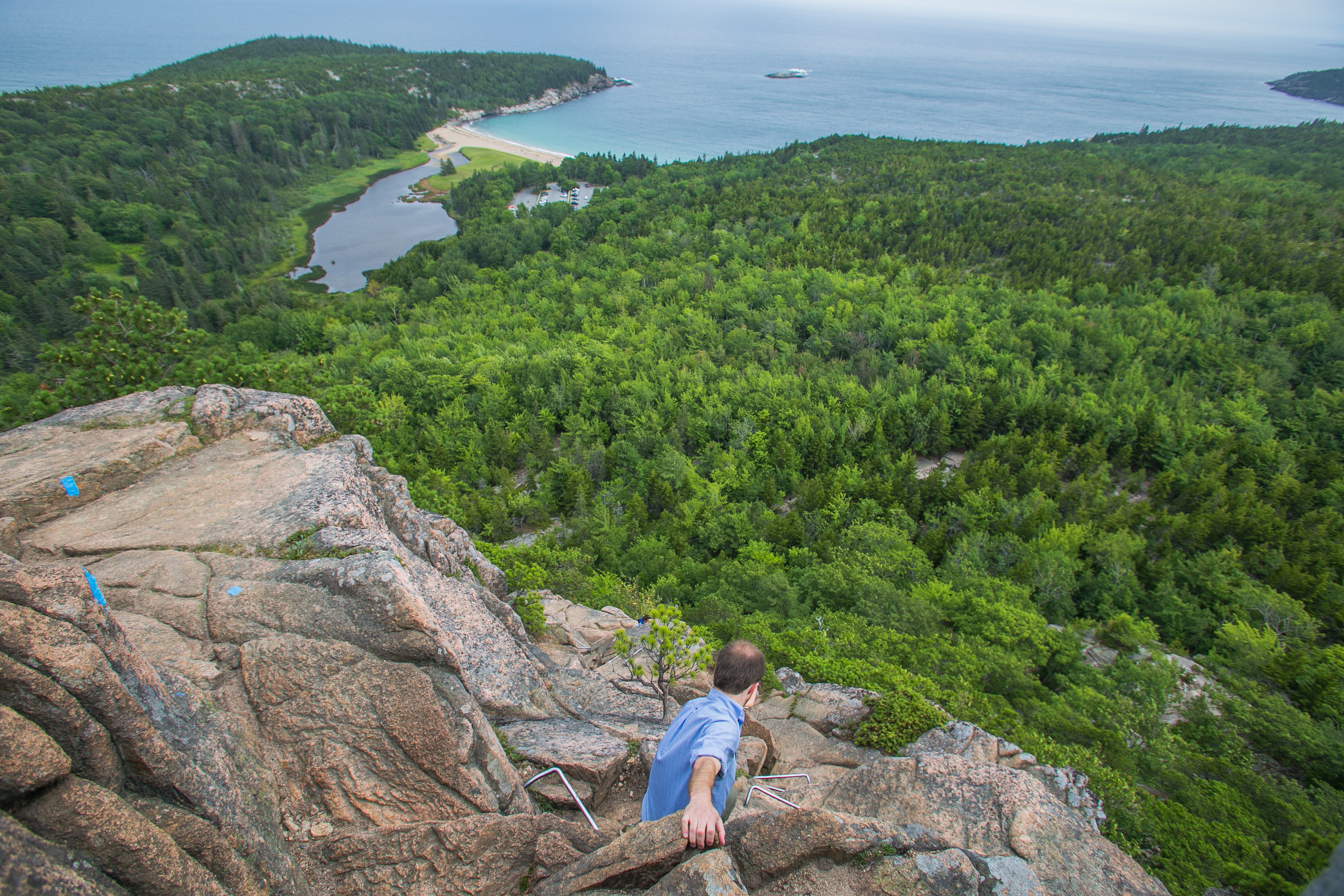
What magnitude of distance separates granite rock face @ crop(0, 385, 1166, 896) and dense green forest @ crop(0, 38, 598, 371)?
168 feet

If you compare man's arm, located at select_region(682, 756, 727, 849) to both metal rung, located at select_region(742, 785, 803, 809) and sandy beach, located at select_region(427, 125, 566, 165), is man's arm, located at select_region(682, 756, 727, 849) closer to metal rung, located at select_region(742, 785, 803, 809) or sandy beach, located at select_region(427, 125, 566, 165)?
metal rung, located at select_region(742, 785, 803, 809)

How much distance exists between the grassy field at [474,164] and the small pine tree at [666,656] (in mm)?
111325

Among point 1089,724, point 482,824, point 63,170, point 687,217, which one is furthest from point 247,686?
point 63,170

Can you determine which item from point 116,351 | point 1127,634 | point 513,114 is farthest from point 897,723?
point 513,114

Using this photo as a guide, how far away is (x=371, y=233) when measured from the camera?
93438 mm

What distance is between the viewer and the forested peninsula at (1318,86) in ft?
524

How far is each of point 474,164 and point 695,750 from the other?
13229cm

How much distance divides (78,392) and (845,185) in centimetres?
8048

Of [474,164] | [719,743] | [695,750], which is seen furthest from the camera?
[474,164]

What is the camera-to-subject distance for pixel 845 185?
83688 mm

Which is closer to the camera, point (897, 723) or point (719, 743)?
point (719, 743)

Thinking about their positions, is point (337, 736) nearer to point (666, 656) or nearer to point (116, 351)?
point (666, 656)

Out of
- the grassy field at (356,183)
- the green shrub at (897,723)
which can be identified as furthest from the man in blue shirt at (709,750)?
the grassy field at (356,183)

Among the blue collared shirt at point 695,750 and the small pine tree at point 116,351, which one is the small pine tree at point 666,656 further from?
the small pine tree at point 116,351
